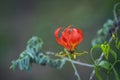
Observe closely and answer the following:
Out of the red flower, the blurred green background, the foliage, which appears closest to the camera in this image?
the foliage

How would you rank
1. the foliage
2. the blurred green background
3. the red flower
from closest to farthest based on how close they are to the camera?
the foliage
the red flower
the blurred green background

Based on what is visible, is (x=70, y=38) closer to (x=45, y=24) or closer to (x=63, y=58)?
(x=63, y=58)

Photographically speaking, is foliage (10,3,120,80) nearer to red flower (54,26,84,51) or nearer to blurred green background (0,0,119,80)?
red flower (54,26,84,51)

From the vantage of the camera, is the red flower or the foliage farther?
the red flower

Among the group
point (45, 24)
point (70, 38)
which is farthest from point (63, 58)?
point (45, 24)

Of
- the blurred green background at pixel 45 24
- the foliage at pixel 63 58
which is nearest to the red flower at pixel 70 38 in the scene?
the foliage at pixel 63 58

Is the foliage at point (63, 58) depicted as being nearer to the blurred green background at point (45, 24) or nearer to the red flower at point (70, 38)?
the red flower at point (70, 38)

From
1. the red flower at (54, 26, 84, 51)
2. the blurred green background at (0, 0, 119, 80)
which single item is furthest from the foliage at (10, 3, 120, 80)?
the blurred green background at (0, 0, 119, 80)
